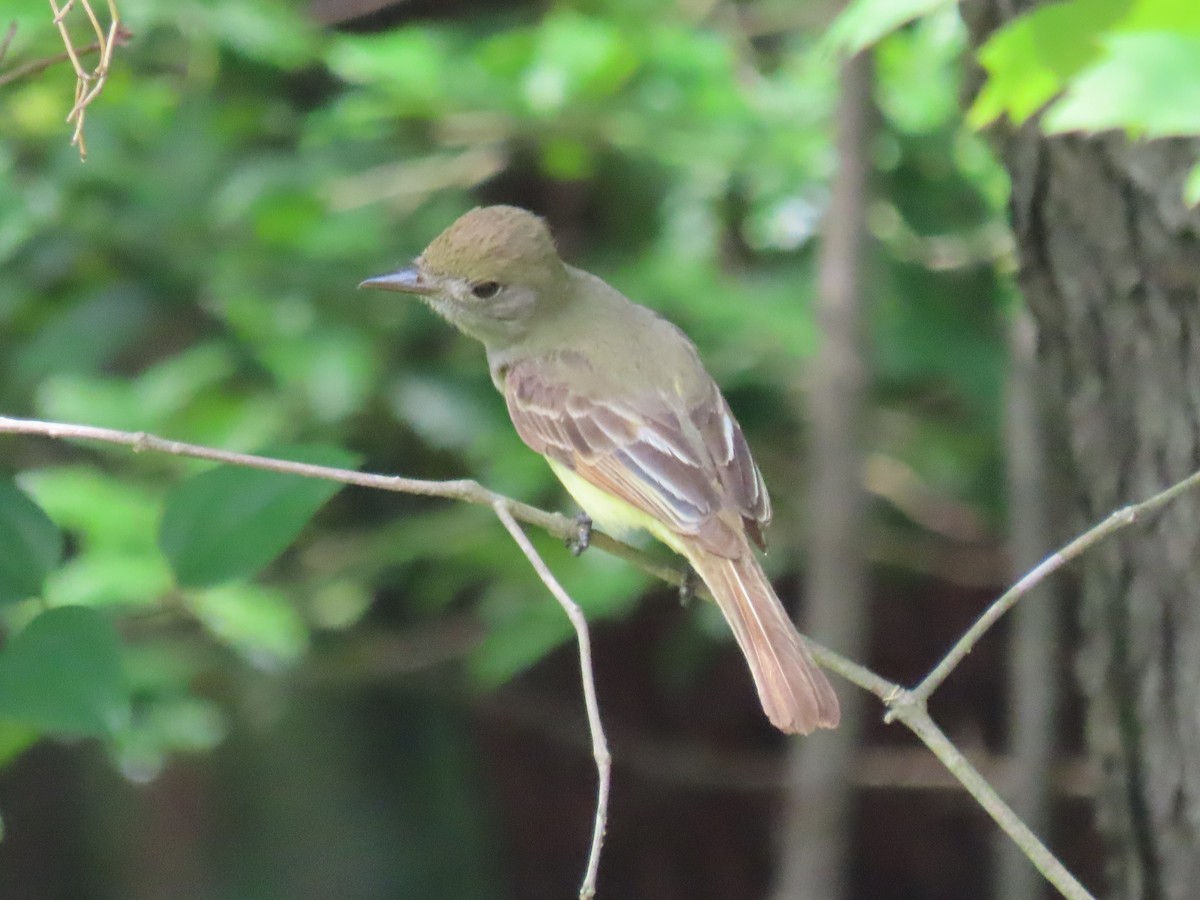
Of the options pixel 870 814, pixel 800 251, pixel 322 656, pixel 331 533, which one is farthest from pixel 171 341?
pixel 870 814

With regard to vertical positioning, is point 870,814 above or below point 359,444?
below

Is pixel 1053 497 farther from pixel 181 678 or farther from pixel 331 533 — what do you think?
pixel 181 678

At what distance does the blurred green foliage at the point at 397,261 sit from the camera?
162 inches

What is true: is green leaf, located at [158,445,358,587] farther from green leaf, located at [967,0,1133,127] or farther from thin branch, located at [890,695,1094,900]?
green leaf, located at [967,0,1133,127]

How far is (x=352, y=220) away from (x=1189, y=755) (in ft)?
8.11

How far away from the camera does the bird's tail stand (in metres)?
2.79

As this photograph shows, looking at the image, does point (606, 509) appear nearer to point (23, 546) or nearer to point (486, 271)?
point (486, 271)

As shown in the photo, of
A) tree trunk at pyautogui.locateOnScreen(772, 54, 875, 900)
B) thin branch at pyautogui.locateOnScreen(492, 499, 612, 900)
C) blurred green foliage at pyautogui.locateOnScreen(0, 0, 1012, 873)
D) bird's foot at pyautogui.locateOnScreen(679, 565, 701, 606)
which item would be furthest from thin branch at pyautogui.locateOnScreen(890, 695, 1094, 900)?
tree trunk at pyautogui.locateOnScreen(772, 54, 875, 900)

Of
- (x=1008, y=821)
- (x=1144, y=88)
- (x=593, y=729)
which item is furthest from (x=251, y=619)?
(x=1144, y=88)

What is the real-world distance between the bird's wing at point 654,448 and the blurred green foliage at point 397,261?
39 cm

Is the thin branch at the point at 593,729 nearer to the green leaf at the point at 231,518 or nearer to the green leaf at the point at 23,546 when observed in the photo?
the green leaf at the point at 231,518

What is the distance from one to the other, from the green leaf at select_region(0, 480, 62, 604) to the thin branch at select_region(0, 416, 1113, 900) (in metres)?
0.12

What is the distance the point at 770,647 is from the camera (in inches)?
118

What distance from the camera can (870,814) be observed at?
20.8ft
